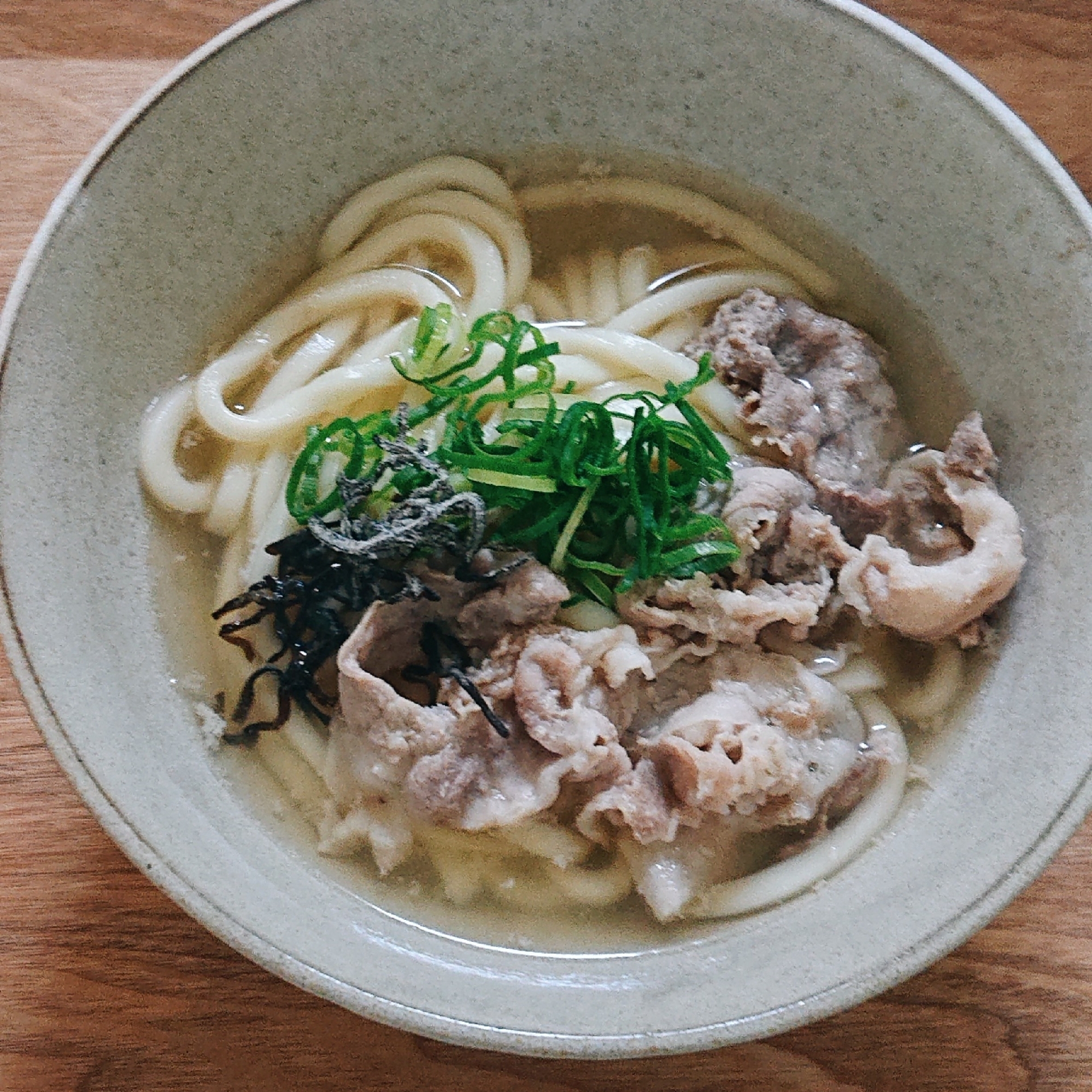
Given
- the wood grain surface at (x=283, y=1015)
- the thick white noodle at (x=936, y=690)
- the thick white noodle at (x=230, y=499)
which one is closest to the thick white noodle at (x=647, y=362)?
the thick white noodle at (x=936, y=690)

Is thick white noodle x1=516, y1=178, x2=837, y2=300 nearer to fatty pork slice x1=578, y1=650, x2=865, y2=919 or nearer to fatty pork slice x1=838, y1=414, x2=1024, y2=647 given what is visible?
fatty pork slice x1=838, y1=414, x2=1024, y2=647

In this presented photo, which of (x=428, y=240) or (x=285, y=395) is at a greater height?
(x=428, y=240)

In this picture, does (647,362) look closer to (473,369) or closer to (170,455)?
(473,369)

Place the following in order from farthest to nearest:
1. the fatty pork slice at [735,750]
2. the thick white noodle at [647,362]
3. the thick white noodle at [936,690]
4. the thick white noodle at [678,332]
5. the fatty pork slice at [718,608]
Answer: the thick white noodle at [678,332] → the thick white noodle at [647,362] → the thick white noodle at [936,690] → the fatty pork slice at [718,608] → the fatty pork slice at [735,750]

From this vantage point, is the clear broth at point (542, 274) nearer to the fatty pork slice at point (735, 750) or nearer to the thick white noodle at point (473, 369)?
the thick white noodle at point (473, 369)

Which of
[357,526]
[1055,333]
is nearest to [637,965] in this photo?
[357,526]

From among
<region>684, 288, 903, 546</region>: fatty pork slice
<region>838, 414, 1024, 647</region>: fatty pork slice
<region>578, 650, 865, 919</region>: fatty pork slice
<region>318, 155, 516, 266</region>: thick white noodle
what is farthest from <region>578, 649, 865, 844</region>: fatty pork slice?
<region>318, 155, 516, 266</region>: thick white noodle

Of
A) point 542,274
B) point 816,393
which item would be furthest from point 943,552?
point 542,274
